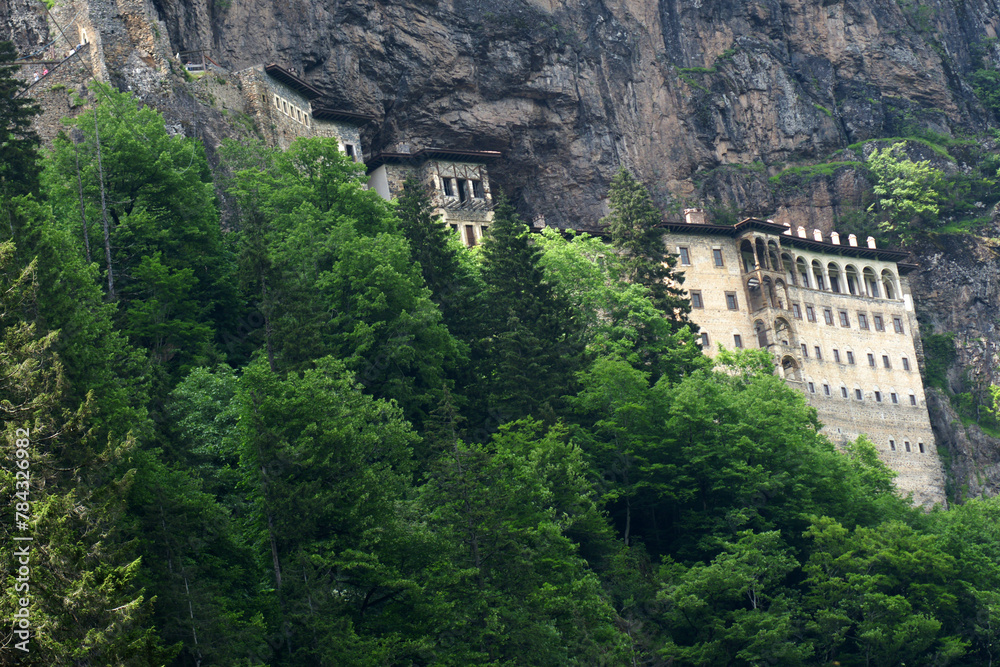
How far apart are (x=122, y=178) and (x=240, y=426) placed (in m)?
20.1

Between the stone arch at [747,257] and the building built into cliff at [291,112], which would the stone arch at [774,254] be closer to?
the stone arch at [747,257]

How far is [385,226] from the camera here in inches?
2144

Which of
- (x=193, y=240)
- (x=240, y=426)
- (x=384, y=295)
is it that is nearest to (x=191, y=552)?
(x=240, y=426)

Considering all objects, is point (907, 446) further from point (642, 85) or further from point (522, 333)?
point (522, 333)

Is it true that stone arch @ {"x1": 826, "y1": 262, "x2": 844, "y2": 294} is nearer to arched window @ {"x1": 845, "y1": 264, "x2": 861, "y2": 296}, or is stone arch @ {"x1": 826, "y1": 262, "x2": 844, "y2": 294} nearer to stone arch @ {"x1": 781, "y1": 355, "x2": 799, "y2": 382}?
arched window @ {"x1": 845, "y1": 264, "x2": 861, "y2": 296}

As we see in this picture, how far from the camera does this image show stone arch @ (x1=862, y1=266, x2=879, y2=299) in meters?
84.1

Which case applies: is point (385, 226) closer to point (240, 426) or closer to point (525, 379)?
point (525, 379)

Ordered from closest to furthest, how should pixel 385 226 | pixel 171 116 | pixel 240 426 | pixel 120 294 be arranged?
pixel 240 426
pixel 120 294
pixel 385 226
pixel 171 116

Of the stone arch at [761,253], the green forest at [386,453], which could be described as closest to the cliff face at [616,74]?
the stone arch at [761,253]

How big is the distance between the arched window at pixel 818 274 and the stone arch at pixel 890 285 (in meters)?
5.19

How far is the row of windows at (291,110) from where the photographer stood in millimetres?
66438

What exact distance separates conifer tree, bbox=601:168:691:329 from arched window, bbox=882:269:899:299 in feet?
78.0

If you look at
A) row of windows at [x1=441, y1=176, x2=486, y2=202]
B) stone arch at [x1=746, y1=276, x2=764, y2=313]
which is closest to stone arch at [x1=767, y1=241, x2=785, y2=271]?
stone arch at [x1=746, y1=276, x2=764, y2=313]

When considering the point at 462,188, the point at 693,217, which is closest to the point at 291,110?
the point at 462,188
